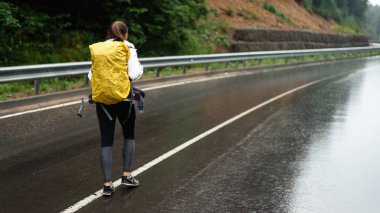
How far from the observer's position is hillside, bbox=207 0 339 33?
36562 mm

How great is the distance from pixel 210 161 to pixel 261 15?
3554 cm

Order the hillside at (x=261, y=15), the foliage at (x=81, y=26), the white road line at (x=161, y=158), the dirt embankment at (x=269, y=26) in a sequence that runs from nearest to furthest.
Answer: the white road line at (x=161, y=158) < the foliage at (x=81, y=26) < the dirt embankment at (x=269, y=26) < the hillside at (x=261, y=15)

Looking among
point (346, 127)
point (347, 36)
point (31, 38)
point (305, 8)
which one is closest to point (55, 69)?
point (31, 38)

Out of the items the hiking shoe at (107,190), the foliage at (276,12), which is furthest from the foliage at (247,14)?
the hiking shoe at (107,190)

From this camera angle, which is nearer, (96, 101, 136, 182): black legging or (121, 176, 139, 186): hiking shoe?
(96, 101, 136, 182): black legging

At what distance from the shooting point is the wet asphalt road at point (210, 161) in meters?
5.57

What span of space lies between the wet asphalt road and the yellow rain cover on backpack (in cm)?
109

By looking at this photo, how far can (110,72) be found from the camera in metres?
5.57

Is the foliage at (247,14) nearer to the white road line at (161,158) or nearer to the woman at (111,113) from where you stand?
the white road line at (161,158)

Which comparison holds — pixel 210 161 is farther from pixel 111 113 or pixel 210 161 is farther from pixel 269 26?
pixel 269 26

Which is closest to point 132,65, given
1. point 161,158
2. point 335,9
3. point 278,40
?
point 161,158

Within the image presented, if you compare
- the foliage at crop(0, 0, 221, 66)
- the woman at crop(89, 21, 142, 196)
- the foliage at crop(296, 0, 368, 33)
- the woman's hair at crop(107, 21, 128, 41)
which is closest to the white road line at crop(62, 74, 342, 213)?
the woman at crop(89, 21, 142, 196)

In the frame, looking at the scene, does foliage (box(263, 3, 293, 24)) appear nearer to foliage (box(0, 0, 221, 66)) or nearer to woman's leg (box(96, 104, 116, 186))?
foliage (box(0, 0, 221, 66))

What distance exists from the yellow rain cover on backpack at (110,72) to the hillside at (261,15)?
29.2 m
